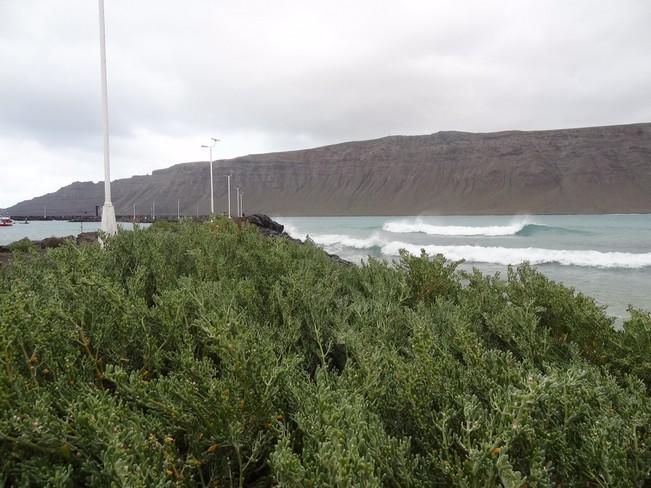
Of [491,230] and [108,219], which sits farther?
[491,230]

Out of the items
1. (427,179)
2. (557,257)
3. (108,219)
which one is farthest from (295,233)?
(427,179)

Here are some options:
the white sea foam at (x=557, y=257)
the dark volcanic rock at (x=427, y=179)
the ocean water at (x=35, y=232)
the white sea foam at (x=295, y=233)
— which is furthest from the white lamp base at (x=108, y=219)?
the dark volcanic rock at (x=427, y=179)

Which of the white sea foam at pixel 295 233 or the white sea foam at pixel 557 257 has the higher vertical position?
the white sea foam at pixel 295 233

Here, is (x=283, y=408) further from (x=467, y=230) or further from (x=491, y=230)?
(x=467, y=230)

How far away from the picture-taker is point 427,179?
539ft

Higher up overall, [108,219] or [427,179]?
[427,179]

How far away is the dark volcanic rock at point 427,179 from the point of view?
142000 millimetres

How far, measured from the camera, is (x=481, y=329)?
3.19 metres

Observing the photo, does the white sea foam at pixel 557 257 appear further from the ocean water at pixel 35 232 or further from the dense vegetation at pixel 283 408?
the ocean water at pixel 35 232

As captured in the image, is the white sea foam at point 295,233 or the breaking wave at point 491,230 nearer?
the white sea foam at point 295,233

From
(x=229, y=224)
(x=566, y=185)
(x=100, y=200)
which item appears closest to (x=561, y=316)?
(x=229, y=224)

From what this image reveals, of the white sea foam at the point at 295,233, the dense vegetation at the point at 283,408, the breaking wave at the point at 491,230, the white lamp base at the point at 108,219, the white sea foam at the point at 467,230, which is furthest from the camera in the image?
the white sea foam at the point at 467,230

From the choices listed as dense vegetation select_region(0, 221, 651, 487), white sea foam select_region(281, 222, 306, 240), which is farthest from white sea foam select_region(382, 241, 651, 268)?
white sea foam select_region(281, 222, 306, 240)

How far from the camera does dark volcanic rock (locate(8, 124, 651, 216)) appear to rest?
466 ft
